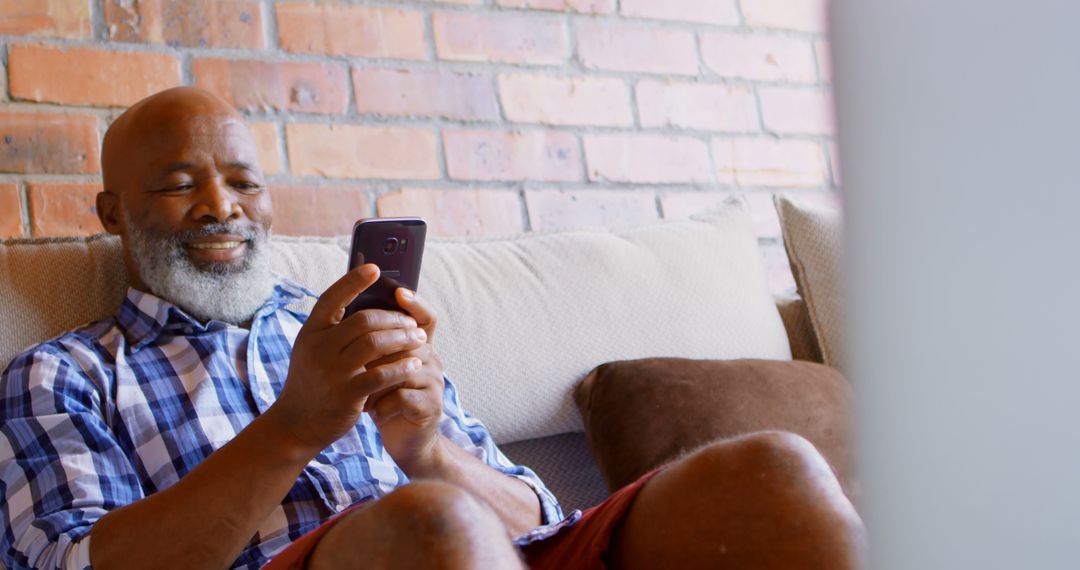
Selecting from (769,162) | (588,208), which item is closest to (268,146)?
(588,208)

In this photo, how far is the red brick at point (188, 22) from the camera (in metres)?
1.51

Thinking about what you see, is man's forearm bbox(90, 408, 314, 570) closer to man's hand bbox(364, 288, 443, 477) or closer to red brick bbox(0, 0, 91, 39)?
man's hand bbox(364, 288, 443, 477)

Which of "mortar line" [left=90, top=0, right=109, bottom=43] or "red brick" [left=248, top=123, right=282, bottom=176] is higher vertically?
"mortar line" [left=90, top=0, right=109, bottom=43]

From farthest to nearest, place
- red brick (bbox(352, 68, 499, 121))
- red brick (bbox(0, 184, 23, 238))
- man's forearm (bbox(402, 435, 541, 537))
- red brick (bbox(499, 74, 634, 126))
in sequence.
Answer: red brick (bbox(499, 74, 634, 126)) < red brick (bbox(352, 68, 499, 121)) < red brick (bbox(0, 184, 23, 238)) < man's forearm (bbox(402, 435, 541, 537))

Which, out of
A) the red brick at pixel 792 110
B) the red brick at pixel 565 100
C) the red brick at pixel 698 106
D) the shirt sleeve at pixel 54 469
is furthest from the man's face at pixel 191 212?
the red brick at pixel 792 110

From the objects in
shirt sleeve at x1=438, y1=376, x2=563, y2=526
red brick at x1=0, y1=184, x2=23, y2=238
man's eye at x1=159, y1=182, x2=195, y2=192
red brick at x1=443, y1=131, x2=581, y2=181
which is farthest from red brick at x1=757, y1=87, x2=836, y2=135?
red brick at x1=0, y1=184, x2=23, y2=238

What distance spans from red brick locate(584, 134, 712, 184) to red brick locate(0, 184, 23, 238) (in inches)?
34.8

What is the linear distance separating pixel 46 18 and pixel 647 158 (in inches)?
38.3

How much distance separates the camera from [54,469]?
956mm

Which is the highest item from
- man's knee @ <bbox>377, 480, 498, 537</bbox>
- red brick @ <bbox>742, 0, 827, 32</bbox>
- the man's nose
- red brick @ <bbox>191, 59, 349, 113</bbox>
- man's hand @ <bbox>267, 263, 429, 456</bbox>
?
red brick @ <bbox>742, 0, 827, 32</bbox>

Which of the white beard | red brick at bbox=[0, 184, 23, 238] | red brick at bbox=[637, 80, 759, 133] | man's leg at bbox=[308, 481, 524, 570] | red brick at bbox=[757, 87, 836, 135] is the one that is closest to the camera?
man's leg at bbox=[308, 481, 524, 570]

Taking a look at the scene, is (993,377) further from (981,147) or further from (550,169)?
(550,169)

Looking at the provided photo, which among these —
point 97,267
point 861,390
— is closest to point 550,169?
point 97,267

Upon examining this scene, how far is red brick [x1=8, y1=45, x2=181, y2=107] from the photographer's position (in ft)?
4.73
